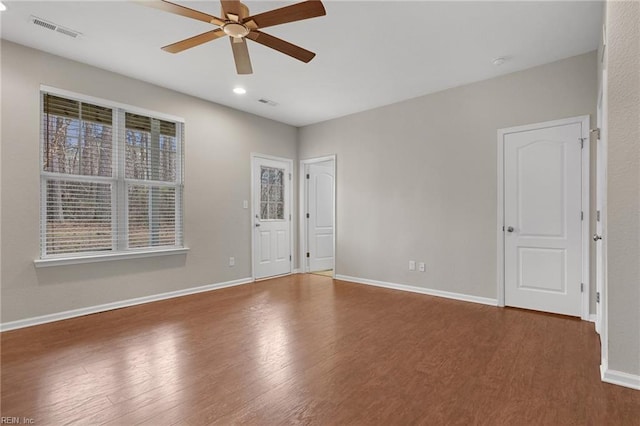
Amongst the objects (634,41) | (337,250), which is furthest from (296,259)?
(634,41)

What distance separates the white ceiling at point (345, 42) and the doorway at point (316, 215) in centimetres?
199

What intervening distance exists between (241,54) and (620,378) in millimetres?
3482

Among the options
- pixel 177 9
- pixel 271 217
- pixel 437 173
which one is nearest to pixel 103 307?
pixel 271 217

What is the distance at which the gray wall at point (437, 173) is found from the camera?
359 cm

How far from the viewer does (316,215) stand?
6.15m

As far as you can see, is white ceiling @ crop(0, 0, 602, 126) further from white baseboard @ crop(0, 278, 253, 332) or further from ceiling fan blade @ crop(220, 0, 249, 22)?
white baseboard @ crop(0, 278, 253, 332)

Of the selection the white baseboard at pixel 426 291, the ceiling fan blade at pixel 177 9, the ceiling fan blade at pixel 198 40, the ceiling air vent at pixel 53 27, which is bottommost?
the white baseboard at pixel 426 291

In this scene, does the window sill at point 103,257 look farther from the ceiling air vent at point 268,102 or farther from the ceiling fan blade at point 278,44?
the ceiling fan blade at point 278,44

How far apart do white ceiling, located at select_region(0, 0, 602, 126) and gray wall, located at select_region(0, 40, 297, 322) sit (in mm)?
222

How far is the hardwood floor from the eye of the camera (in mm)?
1785

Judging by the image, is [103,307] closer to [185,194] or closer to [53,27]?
[185,194]

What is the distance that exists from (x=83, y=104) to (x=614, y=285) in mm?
5022

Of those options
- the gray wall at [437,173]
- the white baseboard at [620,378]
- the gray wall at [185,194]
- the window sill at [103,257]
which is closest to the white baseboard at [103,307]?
the gray wall at [185,194]

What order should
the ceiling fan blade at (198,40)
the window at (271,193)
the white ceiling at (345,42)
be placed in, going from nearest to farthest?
the ceiling fan blade at (198,40) → the white ceiling at (345,42) → the window at (271,193)
